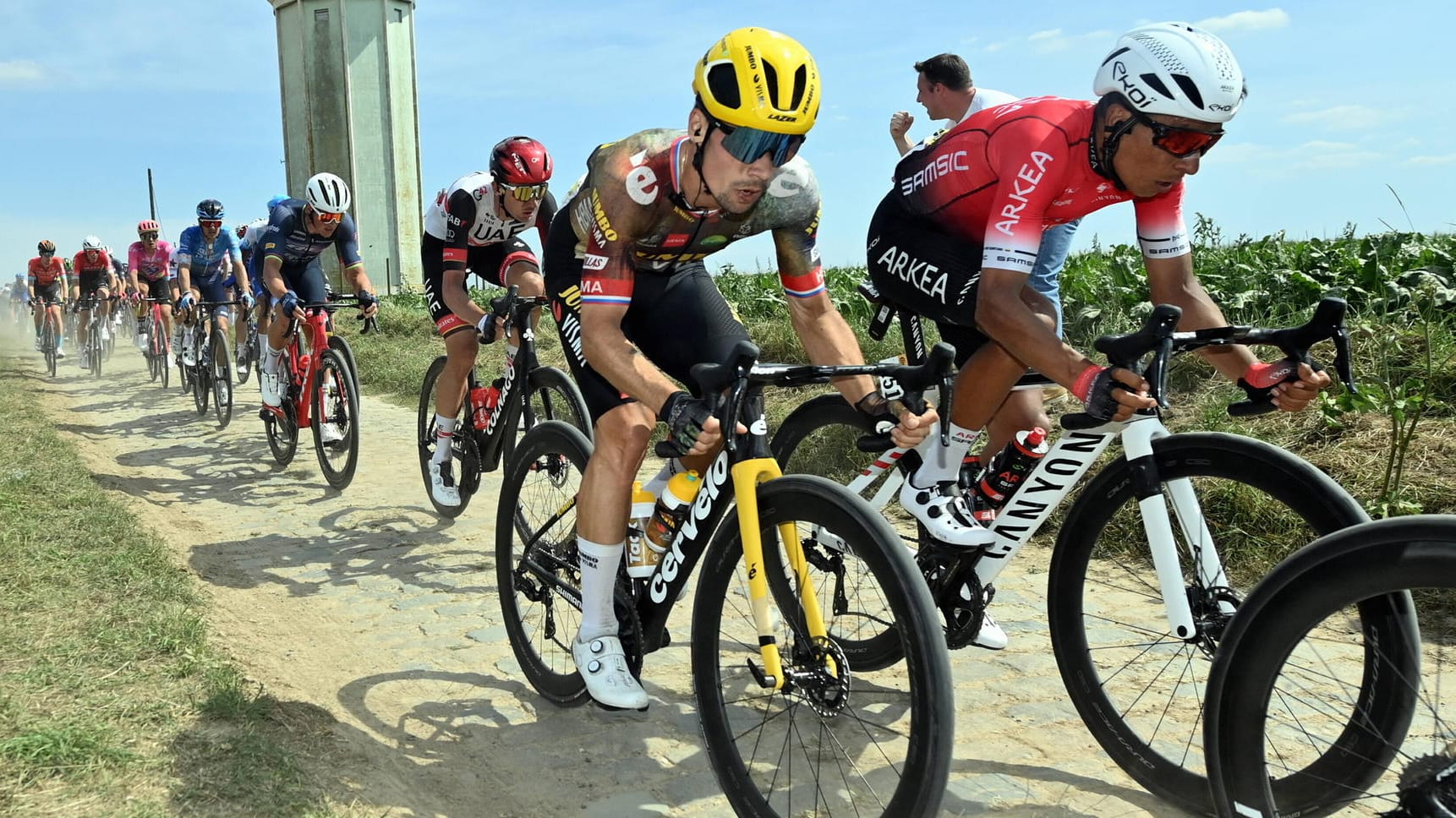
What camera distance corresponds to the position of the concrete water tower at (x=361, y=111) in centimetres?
3238

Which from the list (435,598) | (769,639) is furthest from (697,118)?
(435,598)

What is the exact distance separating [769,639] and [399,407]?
9976 mm

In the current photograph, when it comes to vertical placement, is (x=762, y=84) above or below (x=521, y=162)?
below

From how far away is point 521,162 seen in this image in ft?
19.9

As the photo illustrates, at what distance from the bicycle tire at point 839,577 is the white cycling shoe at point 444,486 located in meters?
2.53

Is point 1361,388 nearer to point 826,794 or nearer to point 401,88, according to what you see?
point 826,794

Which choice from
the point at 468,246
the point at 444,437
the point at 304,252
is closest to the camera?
the point at 444,437

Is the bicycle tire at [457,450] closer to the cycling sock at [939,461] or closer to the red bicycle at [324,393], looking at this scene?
the red bicycle at [324,393]

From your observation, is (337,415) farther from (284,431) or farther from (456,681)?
(456,681)

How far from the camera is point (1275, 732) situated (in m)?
2.82

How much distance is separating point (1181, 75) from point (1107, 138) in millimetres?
290

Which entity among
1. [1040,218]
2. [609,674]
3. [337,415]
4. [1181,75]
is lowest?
[609,674]

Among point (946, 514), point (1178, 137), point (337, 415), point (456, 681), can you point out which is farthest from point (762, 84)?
point (337, 415)

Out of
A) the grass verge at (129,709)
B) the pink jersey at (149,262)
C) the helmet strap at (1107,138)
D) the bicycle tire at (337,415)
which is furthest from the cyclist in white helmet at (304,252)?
the pink jersey at (149,262)
